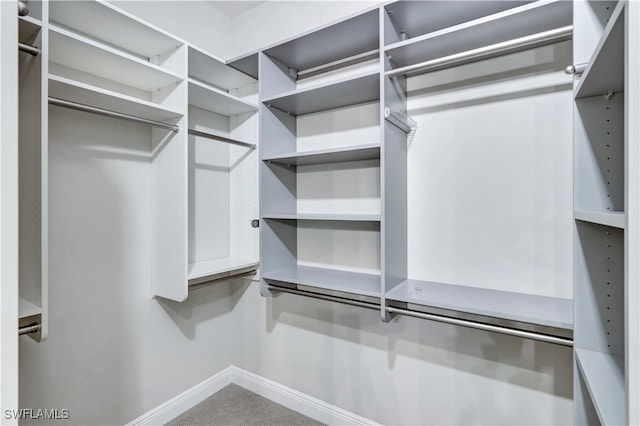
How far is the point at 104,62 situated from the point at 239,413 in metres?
2.23

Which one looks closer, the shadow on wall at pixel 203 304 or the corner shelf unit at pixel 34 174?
the corner shelf unit at pixel 34 174

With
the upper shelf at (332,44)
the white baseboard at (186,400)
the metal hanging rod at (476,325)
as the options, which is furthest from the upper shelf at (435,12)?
the white baseboard at (186,400)

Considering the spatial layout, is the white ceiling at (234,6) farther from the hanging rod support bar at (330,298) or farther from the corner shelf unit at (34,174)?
the hanging rod support bar at (330,298)

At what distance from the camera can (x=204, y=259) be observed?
2258mm

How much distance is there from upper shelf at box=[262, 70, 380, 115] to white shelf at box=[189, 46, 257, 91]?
0.46 meters

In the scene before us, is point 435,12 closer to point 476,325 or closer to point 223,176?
point 476,325

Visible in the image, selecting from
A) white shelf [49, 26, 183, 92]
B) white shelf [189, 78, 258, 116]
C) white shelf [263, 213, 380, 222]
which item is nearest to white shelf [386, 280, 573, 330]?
white shelf [263, 213, 380, 222]

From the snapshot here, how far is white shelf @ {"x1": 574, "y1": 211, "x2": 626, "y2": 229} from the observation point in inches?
26.0

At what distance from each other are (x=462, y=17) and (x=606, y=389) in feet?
5.19

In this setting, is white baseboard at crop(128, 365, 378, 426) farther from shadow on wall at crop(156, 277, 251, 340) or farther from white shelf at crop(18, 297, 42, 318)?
white shelf at crop(18, 297, 42, 318)

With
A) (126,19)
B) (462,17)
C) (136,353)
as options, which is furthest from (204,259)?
(462,17)

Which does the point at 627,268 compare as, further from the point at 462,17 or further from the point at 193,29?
the point at 193,29

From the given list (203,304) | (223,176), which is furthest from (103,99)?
(203,304)

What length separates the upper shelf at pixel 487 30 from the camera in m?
1.25
